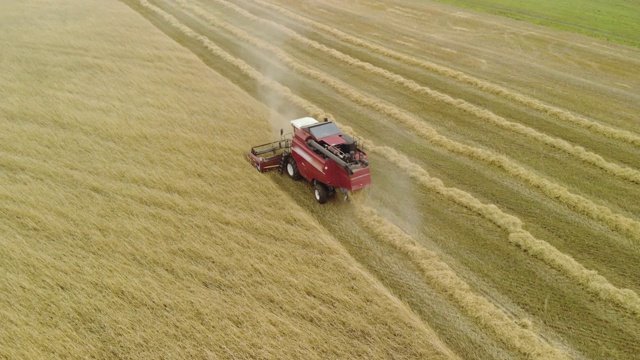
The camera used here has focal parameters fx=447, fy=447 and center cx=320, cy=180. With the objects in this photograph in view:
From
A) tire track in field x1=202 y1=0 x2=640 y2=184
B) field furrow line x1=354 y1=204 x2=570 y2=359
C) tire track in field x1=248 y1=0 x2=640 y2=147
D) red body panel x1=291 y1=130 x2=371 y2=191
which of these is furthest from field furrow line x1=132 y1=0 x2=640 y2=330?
tire track in field x1=248 y1=0 x2=640 y2=147

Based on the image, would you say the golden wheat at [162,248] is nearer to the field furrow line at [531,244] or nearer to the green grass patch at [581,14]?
the field furrow line at [531,244]

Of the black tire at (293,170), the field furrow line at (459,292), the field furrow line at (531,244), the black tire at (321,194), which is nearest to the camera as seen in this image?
the field furrow line at (459,292)

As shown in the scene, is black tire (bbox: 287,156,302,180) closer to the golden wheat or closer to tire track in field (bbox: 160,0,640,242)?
the golden wheat

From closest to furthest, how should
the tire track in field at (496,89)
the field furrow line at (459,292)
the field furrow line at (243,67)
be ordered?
the field furrow line at (459,292) < the tire track in field at (496,89) < the field furrow line at (243,67)

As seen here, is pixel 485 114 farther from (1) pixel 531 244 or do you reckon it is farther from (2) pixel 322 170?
(2) pixel 322 170

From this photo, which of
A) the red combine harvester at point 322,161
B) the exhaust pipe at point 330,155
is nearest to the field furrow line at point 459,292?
the red combine harvester at point 322,161

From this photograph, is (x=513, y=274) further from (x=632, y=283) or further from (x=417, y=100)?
(x=417, y=100)

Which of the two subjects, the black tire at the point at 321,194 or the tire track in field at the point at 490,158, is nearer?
the tire track in field at the point at 490,158

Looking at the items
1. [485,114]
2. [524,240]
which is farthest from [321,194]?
[485,114]
